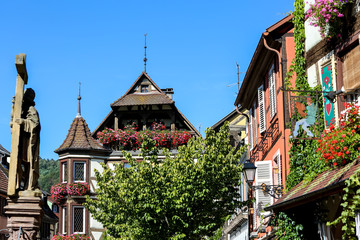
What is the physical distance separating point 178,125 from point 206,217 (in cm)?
1763

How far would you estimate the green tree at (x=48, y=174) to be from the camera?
427ft

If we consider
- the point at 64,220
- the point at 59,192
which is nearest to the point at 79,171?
the point at 59,192

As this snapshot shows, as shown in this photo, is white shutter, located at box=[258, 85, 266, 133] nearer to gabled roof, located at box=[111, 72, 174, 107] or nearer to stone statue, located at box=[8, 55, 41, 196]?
stone statue, located at box=[8, 55, 41, 196]

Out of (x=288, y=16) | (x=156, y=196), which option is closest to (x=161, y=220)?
(x=156, y=196)

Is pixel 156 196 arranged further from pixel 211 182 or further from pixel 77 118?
pixel 77 118

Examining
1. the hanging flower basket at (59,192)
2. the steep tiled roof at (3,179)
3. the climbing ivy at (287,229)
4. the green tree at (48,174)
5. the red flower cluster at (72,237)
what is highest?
the green tree at (48,174)

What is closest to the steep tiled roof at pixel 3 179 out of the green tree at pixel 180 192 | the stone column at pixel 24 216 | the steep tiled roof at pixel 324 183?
the green tree at pixel 180 192

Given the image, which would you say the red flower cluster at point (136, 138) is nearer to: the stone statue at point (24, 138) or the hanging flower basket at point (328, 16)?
the hanging flower basket at point (328, 16)

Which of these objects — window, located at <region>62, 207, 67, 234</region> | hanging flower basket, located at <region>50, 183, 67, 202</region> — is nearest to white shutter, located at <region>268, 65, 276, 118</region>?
hanging flower basket, located at <region>50, 183, 67, 202</region>

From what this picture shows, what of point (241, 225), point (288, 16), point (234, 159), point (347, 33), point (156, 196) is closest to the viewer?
point (347, 33)

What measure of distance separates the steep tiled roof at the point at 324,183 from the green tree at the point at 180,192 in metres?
8.01

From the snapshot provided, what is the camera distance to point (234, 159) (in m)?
25.2

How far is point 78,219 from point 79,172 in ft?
9.39

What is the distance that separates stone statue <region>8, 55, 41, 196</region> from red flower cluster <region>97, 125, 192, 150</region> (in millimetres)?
27498
